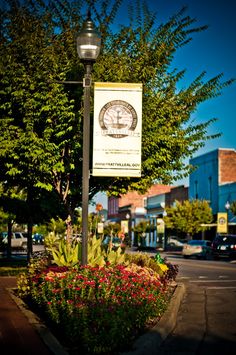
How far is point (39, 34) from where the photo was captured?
47.5ft

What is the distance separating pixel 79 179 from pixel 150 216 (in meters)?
64.8

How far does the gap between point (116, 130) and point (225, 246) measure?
1032 inches

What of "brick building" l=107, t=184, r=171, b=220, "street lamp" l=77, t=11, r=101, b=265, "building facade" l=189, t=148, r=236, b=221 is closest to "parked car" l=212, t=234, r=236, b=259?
"building facade" l=189, t=148, r=236, b=221

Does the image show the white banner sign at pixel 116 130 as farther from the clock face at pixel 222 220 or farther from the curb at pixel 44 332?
the clock face at pixel 222 220

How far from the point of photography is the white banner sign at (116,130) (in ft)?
33.7

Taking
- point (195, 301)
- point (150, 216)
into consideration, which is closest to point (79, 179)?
point (195, 301)

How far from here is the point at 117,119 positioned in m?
10.4

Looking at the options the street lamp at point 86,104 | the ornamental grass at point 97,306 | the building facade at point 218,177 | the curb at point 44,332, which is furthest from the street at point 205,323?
the building facade at point 218,177

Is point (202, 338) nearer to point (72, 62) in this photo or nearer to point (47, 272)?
point (47, 272)

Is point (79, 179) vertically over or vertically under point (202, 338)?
over

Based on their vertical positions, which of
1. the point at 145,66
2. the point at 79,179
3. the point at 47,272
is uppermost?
the point at 145,66

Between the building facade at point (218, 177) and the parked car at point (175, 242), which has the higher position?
the building facade at point (218, 177)

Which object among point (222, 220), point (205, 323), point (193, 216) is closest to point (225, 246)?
point (222, 220)

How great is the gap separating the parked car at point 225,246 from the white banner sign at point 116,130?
Answer: 83.9 ft
